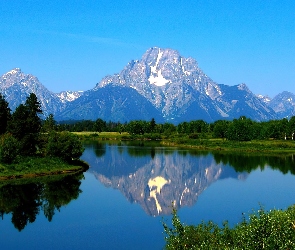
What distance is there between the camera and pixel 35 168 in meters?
74.6

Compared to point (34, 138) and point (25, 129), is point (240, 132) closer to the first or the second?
point (34, 138)

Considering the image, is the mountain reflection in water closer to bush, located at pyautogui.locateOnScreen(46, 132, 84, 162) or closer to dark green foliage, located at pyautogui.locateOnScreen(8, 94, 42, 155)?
bush, located at pyautogui.locateOnScreen(46, 132, 84, 162)

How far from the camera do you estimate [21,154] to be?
260ft

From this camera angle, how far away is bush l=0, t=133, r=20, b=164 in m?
70.6

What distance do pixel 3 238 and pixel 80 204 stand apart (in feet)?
54.3

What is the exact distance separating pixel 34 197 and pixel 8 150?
1776 centimetres

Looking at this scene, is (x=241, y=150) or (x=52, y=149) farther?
(x=241, y=150)

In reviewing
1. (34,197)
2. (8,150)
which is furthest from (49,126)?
(34,197)

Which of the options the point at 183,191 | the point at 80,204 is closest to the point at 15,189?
the point at 80,204

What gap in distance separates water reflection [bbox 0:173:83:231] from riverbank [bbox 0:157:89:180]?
342 cm

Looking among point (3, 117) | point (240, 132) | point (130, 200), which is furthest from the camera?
point (240, 132)

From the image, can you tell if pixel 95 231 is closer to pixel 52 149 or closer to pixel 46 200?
pixel 46 200

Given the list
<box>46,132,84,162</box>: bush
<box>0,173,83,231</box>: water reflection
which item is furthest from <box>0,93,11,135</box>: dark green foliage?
<box>0,173,83,231</box>: water reflection

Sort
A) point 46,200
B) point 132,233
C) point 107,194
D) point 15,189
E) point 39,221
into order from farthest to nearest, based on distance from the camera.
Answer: point 107,194 < point 15,189 < point 46,200 < point 39,221 < point 132,233
